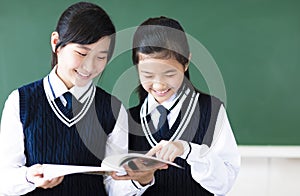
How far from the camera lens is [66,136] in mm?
1092

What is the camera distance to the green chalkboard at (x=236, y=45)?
5.47ft

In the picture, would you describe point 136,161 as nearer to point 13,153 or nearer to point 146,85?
point 146,85

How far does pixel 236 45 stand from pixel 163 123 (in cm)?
69

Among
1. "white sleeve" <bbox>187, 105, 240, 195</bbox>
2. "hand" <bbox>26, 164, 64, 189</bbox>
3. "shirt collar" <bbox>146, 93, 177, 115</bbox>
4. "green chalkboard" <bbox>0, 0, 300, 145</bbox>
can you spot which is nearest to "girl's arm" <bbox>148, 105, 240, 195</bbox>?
"white sleeve" <bbox>187, 105, 240, 195</bbox>

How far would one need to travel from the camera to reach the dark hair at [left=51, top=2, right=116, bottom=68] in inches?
41.0

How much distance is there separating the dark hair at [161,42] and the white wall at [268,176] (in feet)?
2.59

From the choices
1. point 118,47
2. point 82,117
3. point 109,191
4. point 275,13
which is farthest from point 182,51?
point 275,13

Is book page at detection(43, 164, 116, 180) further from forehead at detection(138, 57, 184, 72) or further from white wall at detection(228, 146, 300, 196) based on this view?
white wall at detection(228, 146, 300, 196)

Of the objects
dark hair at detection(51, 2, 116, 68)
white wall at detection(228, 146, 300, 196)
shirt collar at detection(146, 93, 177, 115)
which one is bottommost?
white wall at detection(228, 146, 300, 196)

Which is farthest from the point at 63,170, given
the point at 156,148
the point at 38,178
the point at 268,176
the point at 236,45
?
the point at 268,176

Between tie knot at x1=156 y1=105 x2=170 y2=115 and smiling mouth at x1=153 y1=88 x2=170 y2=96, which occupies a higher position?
smiling mouth at x1=153 y1=88 x2=170 y2=96

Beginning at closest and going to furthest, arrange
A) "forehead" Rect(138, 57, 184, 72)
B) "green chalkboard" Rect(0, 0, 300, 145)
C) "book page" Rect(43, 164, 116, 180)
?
"book page" Rect(43, 164, 116, 180), "forehead" Rect(138, 57, 184, 72), "green chalkboard" Rect(0, 0, 300, 145)

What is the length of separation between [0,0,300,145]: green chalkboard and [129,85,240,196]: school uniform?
23.3 inches

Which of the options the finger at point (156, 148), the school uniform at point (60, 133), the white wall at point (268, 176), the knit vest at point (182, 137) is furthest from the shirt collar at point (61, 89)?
the white wall at point (268, 176)
